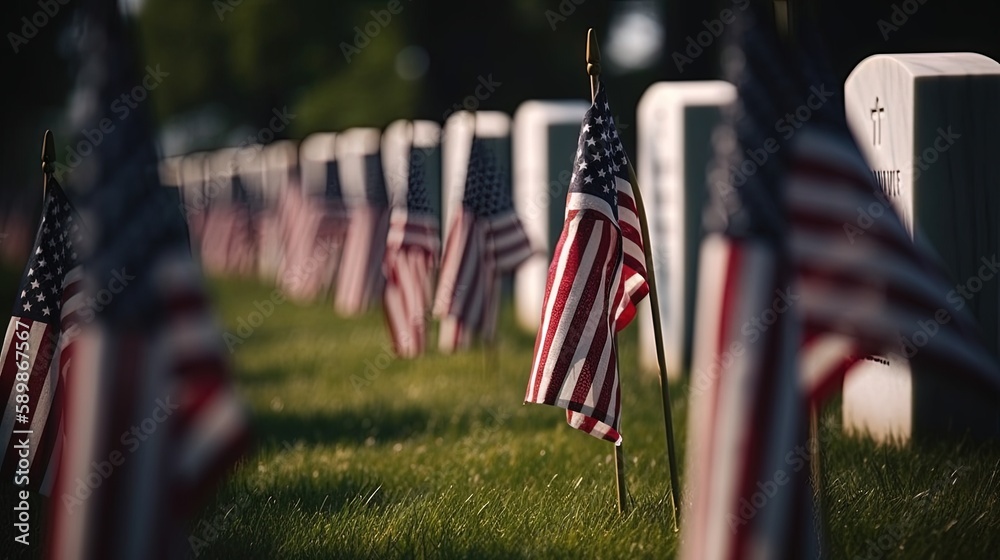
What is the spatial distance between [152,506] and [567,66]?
1255 inches

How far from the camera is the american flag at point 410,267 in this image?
36.3ft

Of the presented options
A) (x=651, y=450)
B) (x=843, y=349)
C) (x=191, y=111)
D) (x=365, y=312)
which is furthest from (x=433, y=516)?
(x=191, y=111)

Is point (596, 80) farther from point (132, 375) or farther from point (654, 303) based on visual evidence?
point (132, 375)

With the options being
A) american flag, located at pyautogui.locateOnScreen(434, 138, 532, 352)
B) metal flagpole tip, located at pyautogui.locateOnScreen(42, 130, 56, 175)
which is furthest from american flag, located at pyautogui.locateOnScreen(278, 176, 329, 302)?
metal flagpole tip, located at pyautogui.locateOnScreen(42, 130, 56, 175)

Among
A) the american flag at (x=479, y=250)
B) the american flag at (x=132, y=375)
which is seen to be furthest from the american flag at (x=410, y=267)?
the american flag at (x=132, y=375)

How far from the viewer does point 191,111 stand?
56031 mm

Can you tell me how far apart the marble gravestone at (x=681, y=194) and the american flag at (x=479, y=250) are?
1387 mm

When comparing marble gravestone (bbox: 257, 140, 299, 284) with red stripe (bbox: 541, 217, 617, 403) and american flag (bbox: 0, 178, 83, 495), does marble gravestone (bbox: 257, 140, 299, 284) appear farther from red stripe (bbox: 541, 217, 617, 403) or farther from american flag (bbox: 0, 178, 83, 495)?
red stripe (bbox: 541, 217, 617, 403)

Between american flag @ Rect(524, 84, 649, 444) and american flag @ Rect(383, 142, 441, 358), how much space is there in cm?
558

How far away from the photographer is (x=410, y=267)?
1116cm

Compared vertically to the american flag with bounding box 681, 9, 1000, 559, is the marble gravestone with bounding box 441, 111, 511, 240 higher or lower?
higher

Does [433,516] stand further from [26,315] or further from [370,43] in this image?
[370,43]

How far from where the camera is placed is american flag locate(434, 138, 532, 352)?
396 inches

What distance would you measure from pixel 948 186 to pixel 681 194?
12.8 feet
